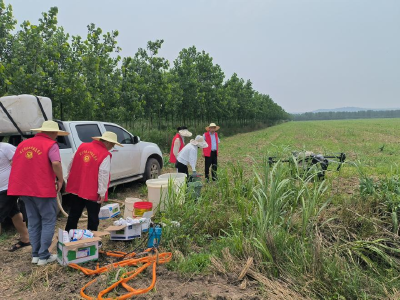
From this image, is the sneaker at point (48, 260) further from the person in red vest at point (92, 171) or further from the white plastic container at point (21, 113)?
the white plastic container at point (21, 113)

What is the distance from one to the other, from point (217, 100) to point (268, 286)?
24.5 meters

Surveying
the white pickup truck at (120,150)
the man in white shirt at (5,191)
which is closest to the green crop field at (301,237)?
the man in white shirt at (5,191)

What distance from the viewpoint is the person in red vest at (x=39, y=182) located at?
379 cm

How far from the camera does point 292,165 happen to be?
17.4 feet

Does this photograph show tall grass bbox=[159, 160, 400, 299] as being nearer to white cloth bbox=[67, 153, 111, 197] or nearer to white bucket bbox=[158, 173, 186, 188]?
white bucket bbox=[158, 173, 186, 188]

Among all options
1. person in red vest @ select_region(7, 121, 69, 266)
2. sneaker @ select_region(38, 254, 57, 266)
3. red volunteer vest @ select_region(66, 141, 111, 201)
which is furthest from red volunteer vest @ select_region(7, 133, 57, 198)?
sneaker @ select_region(38, 254, 57, 266)

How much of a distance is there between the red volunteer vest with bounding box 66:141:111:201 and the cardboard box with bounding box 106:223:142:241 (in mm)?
553

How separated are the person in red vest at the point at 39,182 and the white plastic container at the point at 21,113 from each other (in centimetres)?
154

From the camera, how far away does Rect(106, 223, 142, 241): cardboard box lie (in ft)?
14.4

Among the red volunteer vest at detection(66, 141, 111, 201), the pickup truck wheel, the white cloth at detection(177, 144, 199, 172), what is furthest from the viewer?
the pickup truck wheel

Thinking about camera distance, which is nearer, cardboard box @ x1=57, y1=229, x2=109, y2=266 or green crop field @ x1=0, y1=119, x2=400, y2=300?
green crop field @ x1=0, y1=119, x2=400, y2=300

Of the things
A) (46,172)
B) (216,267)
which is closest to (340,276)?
(216,267)

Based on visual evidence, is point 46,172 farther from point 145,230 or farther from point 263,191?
point 263,191

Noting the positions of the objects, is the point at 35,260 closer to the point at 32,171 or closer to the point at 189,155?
the point at 32,171
